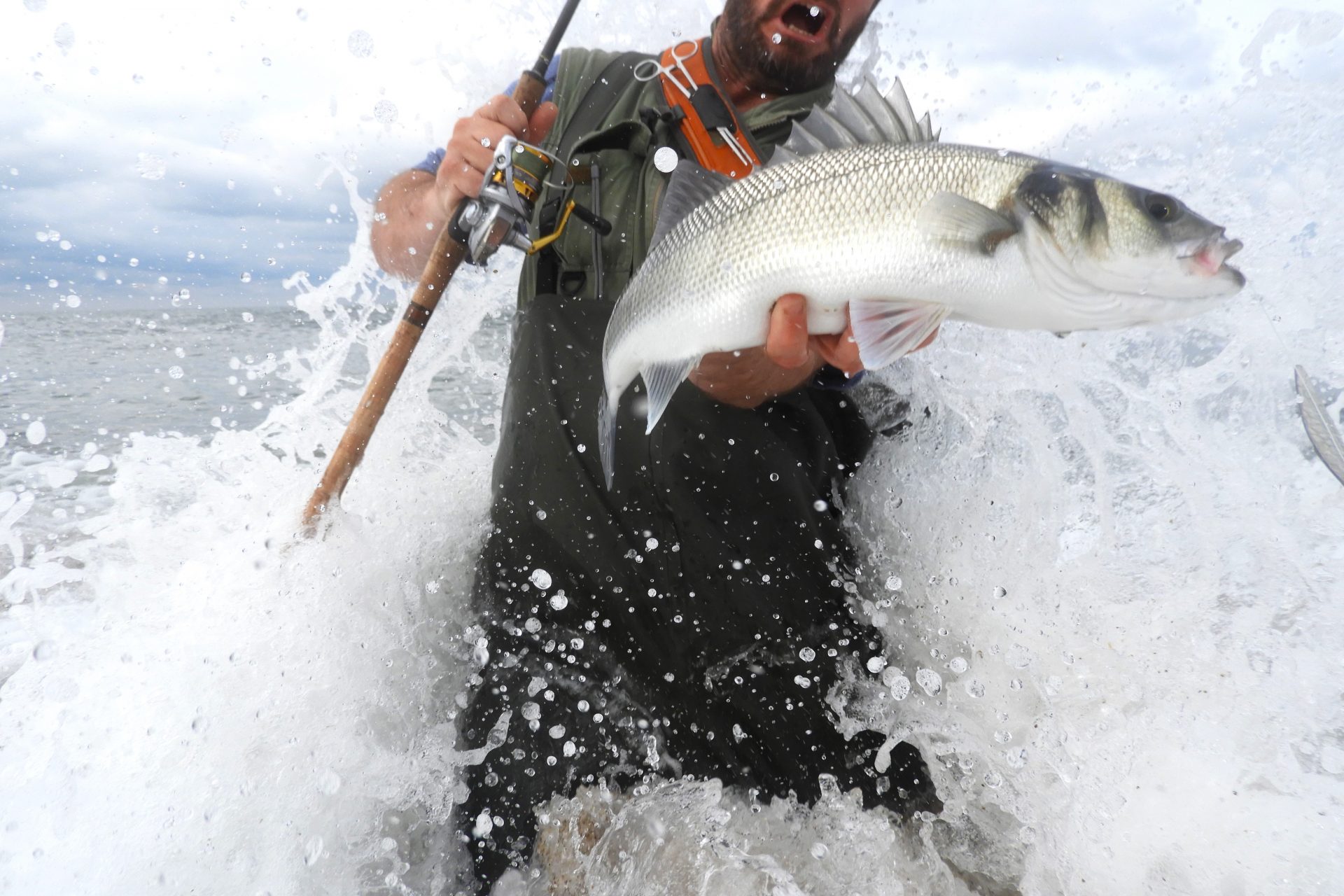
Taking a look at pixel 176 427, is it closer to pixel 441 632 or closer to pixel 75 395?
pixel 75 395

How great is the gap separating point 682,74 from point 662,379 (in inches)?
43.5

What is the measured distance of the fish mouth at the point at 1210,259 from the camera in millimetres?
1313

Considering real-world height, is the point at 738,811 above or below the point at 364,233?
below

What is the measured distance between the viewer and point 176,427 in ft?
17.0

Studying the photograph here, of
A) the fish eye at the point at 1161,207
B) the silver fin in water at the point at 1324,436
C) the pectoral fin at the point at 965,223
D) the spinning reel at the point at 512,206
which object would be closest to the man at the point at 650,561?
the spinning reel at the point at 512,206

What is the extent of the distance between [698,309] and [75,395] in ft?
25.7

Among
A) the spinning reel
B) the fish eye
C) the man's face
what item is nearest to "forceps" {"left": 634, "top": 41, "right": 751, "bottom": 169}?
the man's face

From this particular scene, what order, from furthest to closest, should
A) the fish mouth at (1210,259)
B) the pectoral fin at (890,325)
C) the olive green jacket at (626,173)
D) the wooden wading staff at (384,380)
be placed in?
the wooden wading staff at (384,380) < the olive green jacket at (626,173) < the pectoral fin at (890,325) < the fish mouth at (1210,259)

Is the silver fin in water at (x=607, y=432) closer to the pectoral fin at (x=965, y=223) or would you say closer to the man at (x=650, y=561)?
the man at (x=650, y=561)

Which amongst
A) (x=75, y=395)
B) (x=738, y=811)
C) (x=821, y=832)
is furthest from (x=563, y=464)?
(x=75, y=395)

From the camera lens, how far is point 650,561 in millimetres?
2139

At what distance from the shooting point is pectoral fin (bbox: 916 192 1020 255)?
1359 millimetres

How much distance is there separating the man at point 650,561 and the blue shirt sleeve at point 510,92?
1.07ft

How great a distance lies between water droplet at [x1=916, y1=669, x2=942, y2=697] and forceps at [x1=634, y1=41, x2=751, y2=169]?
1620mm
